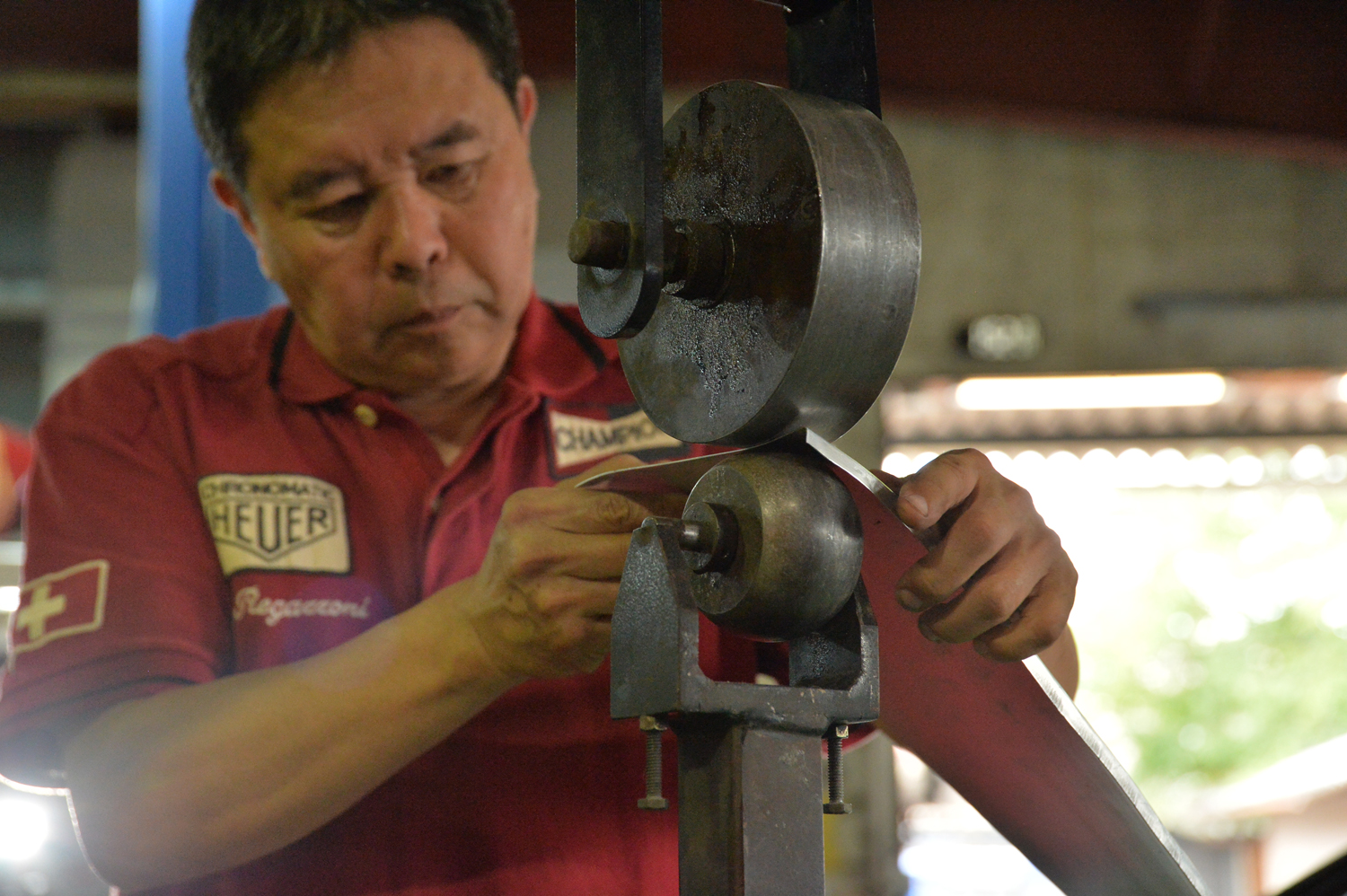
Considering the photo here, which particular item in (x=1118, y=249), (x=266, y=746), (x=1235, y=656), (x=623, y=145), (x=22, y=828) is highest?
(x=1118, y=249)

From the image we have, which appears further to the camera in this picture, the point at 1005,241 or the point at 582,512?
the point at 1005,241

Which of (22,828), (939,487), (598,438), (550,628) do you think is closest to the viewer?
(939,487)

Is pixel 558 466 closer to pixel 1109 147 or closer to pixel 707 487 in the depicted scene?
pixel 707 487

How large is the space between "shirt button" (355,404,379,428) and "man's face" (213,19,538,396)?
36 mm

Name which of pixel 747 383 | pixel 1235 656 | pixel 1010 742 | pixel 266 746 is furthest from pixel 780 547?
pixel 1235 656

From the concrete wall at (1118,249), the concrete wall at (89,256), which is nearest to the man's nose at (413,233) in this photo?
the concrete wall at (89,256)

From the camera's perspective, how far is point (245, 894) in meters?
1.13

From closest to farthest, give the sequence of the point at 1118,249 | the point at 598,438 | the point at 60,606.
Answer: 1. the point at 60,606
2. the point at 598,438
3. the point at 1118,249

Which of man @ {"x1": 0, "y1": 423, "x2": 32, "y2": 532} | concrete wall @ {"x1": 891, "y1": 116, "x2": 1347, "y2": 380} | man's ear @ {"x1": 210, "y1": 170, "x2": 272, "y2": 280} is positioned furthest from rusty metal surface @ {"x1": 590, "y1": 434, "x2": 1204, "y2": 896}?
concrete wall @ {"x1": 891, "y1": 116, "x2": 1347, "y2": 380}

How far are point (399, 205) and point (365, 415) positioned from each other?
0.23m

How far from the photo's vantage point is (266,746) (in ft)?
3.26

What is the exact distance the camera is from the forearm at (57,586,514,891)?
958mm

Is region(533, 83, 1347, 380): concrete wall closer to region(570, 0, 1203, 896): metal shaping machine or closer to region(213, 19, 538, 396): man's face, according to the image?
region(213, 19, 538, 396): man's face

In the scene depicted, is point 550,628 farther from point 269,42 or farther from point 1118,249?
point 1118,249
